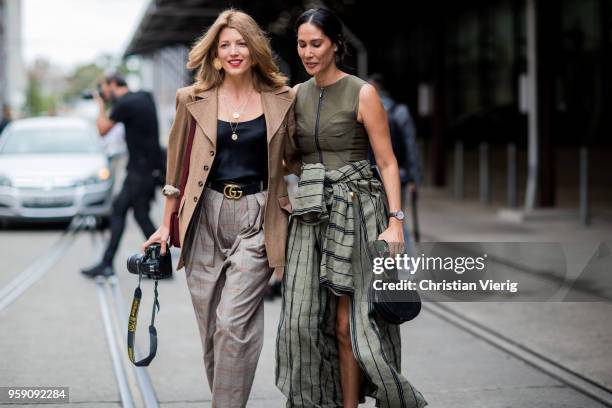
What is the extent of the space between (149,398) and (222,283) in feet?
4.01

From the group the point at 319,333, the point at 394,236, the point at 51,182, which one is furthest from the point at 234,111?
the point at 51,182

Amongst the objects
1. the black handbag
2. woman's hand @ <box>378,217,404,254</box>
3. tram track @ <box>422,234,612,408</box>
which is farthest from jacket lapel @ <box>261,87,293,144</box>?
tram track @ <box>422,234,612,408</box>

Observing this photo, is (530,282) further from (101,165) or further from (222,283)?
(101,165)

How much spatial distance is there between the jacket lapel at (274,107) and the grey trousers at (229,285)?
0.96ft

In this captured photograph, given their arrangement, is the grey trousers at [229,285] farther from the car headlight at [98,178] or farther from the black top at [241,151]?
the car headlight at [98,178]

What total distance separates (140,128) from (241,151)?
182 inches

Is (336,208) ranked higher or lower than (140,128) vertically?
lower

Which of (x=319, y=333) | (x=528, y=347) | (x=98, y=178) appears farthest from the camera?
(x=98, y=178)

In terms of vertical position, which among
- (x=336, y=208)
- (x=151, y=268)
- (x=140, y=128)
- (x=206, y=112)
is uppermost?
(x=206, y=112)

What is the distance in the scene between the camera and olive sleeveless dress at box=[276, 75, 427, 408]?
3957mm

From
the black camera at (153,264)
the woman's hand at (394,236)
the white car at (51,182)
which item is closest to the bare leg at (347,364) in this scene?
the woman's hand at (394,236)

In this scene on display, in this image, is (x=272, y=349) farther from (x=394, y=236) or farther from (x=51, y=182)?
(x=51, y=182)

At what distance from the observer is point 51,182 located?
1327 cm

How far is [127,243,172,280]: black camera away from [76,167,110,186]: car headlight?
376 inches
